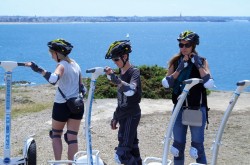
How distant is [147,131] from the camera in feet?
34.7

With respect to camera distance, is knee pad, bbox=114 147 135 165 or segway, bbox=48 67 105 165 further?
knee pad, bbox=114 147 135 165

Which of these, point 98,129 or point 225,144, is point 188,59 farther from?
point 98,129

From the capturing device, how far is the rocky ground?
29.0ft

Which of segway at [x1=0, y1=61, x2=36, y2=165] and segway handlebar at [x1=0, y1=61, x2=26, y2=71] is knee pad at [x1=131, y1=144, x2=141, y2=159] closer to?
segway at [x1=0, y1=61, x2=36, y2=165]

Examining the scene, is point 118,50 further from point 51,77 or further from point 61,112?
point 61,112

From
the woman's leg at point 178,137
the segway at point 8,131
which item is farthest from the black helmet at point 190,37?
the segway at point 8,131

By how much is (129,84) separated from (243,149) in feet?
12.3

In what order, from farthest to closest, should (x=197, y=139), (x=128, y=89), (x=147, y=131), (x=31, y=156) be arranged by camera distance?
1. (x=147, y=131)
2. (x=31, y=156)
3. (x=197, y=139)
4. (x=128, y=89)

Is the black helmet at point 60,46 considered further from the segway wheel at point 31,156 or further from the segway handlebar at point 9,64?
the segway wheel at point 31,156

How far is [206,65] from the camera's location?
625cm

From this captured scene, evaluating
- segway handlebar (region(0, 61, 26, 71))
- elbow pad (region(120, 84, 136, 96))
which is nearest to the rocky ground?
segway handlebar (region(0, 61, 26, 71))

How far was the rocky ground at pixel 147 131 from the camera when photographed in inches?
348

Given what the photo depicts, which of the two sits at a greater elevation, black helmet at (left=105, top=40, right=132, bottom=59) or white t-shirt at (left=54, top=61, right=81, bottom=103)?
black helmet at (left=105, top=40, right=132, bottom=59)

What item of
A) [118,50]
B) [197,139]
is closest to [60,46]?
[118,50]
